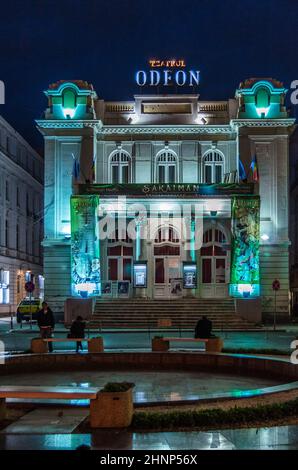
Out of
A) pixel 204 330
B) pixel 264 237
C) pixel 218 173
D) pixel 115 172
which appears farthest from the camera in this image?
pixel 115 172

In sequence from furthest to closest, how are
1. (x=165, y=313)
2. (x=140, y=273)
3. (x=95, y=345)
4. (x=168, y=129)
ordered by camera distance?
1. (x=168, y=129)
2. (x=140, y=273)
3. (x=165, y=313)
4. (x=95, y=345)

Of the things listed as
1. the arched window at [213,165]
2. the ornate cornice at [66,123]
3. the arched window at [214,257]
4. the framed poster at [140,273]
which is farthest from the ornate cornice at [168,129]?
the framed poster at [140,273]

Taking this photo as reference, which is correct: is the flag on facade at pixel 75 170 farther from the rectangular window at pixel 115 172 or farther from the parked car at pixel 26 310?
the parked car at pixel 26 310

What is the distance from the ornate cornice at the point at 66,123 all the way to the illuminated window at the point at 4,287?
18.5m

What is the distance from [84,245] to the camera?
149ft

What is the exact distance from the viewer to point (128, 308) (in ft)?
148

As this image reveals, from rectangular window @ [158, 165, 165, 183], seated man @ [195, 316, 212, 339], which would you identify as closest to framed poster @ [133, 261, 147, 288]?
rectangular window @ [158, 165, 165, 183]

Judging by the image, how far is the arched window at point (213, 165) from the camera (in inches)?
2008

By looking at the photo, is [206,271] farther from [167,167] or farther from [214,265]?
[167,167]

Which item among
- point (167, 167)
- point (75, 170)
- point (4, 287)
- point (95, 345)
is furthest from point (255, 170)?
point (4, 287)

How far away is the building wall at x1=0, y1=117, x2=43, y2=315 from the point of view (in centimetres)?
6400

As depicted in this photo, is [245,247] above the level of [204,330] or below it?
above

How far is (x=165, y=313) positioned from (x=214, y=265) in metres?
7.43

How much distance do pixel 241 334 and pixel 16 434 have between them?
91.6ft
